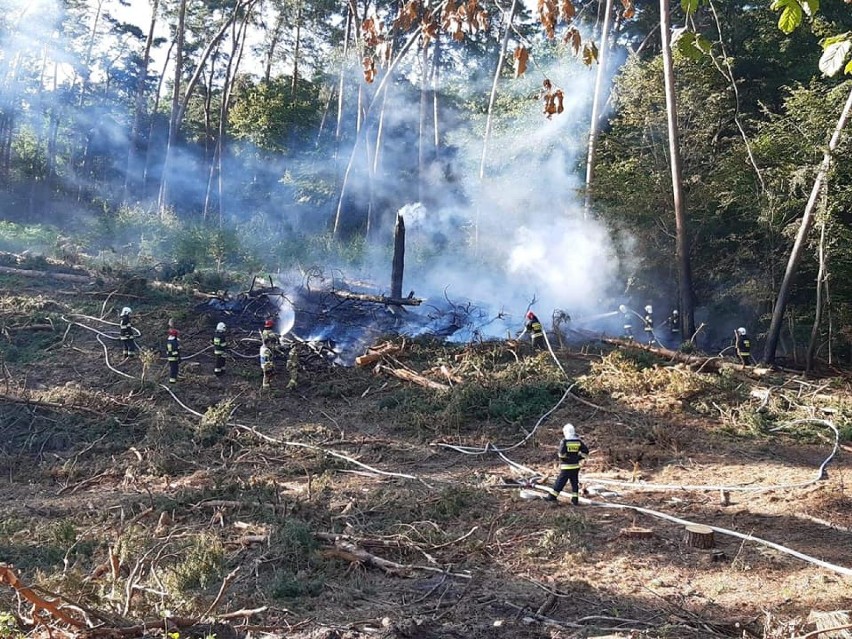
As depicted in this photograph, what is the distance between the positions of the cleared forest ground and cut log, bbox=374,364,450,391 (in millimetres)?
212

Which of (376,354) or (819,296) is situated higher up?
(819,296)

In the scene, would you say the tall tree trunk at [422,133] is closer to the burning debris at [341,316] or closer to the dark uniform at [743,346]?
the burning debris at [341,316]

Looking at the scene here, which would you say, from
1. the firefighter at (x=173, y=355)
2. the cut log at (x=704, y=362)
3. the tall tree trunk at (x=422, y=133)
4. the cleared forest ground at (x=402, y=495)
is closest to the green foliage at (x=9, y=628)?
the cleared forest ground at (x=402, y=495)

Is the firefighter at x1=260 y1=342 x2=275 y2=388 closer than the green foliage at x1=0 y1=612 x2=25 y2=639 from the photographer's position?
No

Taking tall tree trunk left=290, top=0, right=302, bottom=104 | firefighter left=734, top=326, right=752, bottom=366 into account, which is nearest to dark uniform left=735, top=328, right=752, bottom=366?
firefighter left=734, top=326, right=752, bottom=366

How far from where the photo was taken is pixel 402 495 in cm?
884

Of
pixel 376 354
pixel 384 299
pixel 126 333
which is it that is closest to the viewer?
pixel 376 354

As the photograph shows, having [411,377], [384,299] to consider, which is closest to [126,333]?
[384,299]

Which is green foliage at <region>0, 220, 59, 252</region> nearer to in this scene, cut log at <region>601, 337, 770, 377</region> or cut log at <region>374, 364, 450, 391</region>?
cut log at <region>374, 364, 450, 391</region>

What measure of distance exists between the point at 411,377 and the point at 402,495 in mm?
5262

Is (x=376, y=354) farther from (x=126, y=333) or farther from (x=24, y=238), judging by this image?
(x=24, y=238)

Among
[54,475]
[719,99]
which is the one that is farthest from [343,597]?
[719,99]

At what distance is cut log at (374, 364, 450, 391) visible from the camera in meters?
13.5

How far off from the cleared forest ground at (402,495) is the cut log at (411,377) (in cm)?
21
